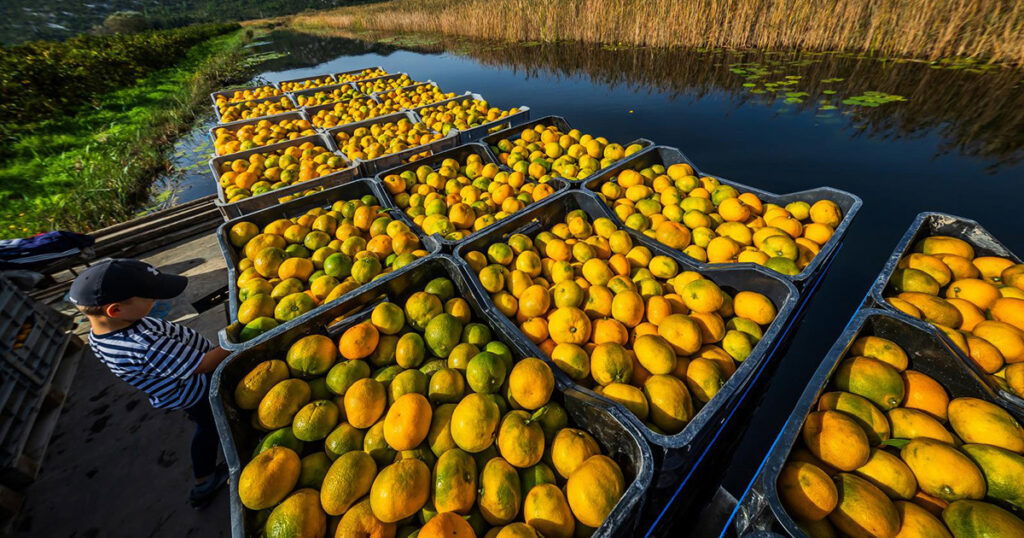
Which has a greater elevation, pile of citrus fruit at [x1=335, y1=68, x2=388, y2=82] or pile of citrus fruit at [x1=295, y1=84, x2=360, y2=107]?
pile of citrus fruit at [x1=335, y1=68, x2=388, y2=82]

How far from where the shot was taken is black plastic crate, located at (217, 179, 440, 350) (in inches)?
92.3

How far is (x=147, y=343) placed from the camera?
7.94 ft

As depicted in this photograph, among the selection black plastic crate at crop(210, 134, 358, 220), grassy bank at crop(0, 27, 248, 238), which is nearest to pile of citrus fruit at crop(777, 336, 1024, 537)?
black plastic crate at crop(210, 134, 358, 220)

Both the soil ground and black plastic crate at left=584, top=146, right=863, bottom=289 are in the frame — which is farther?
the soil ground

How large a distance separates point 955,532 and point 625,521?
129cm

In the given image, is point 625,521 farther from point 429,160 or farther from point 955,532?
point 429,160

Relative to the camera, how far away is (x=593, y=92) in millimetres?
9453

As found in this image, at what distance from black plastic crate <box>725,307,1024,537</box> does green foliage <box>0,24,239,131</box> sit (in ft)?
62.9

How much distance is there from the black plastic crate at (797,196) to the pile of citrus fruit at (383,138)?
2.89 metres

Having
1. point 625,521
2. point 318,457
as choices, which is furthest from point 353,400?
point 625,521


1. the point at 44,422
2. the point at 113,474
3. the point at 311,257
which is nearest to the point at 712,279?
the point at 311,257

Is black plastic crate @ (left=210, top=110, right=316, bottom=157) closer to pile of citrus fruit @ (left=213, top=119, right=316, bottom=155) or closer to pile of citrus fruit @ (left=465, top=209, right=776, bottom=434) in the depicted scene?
pile of citrus fruit @ (left=213, top=119, right=316, bottom=155)

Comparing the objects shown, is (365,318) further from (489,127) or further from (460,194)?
(489,127)

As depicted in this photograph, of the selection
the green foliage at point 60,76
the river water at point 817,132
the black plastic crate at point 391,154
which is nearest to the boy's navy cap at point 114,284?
the black plastic crate at point 391,154
